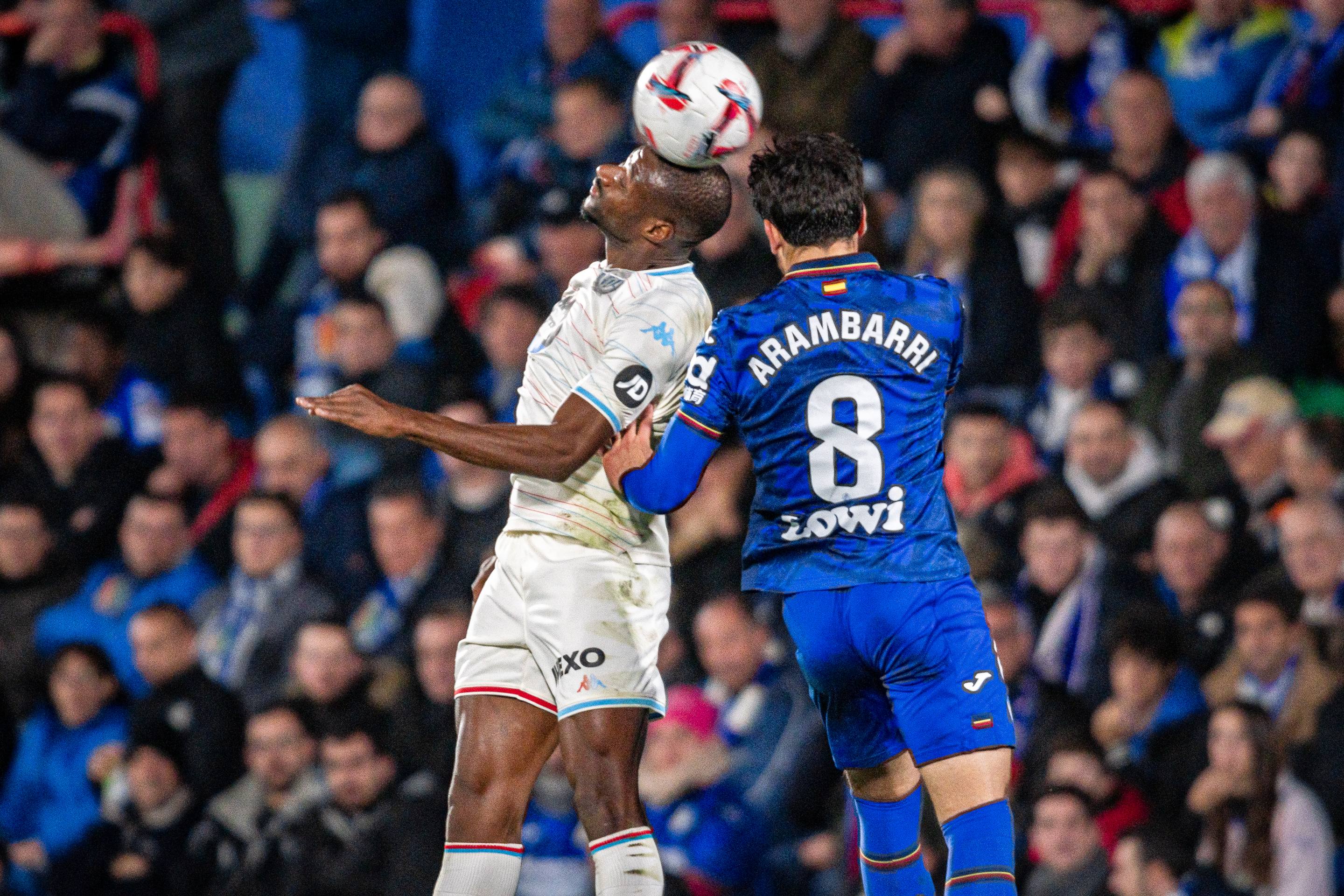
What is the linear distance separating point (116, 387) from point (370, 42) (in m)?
2.30

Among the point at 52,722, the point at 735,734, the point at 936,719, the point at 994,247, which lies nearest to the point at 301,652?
the point at 52,722

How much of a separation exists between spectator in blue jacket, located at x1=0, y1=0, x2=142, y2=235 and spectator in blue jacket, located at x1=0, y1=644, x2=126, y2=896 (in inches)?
117

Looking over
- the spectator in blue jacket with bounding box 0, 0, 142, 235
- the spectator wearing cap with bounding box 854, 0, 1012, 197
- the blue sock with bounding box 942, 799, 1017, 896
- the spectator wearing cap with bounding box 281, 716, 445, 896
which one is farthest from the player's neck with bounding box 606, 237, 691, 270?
the spectator in blue jacket with bounding box 0, 0, 142, 235

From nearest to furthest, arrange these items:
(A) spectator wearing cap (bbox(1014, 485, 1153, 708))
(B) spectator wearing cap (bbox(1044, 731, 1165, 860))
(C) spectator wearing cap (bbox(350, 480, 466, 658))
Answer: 1. (B) spectator wearing cap (bbox(1044, 731, 1165, 860))
2. (A) spectator wearing cap (bbox(1014, 485, 1153, 708))
3. (C) spectator wearing cap (bbox(350, 480, 466, 658))

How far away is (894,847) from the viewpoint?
4.48m

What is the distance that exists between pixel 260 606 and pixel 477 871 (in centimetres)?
455

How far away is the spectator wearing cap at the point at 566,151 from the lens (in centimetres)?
890

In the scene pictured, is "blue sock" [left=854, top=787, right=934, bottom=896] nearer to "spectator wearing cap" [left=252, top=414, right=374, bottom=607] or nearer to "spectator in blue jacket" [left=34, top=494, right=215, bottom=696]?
"spectator wearing cap" [left=252, top=414, right=374, bottom=607]

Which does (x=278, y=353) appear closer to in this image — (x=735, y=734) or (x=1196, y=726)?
(x=735, y=734)

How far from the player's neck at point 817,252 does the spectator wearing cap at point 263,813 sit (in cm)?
425

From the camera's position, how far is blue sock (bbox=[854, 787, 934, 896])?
4.49 meters

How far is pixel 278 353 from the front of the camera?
32.8ft

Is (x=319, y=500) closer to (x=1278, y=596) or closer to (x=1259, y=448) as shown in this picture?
(x=1259, y=448)

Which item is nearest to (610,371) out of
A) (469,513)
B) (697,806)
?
(697,806)
